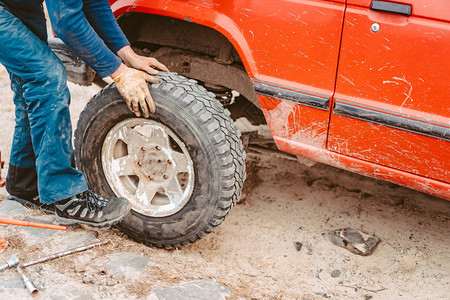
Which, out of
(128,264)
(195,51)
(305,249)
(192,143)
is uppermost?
(195,51)

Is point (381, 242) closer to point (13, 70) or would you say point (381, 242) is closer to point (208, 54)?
point (208, 54)

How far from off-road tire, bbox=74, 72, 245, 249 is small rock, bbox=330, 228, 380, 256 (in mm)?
920

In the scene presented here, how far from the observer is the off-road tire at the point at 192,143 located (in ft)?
8.27

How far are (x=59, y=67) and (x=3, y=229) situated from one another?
1.03 metres

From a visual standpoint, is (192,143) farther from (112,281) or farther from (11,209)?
(11,209)

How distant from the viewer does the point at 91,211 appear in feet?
8.86

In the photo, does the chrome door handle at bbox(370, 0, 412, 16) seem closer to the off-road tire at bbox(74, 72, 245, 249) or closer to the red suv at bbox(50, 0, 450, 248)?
the red suv at bbox(50, 0, 450, 248)

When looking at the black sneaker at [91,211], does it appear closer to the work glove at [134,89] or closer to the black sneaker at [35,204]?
the black sneaker at [35,204]

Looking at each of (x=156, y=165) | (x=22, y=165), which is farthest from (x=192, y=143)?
(x=22, y=165)

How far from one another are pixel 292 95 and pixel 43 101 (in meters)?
1.33

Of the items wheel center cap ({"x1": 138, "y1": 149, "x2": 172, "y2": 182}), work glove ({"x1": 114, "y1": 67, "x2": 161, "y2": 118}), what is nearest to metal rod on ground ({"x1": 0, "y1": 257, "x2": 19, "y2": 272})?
wheel center cap ({"x1": 138, "y1": 149, "x2": 172, "y2": 182})

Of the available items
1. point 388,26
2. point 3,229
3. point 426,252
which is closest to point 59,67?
point 3,229

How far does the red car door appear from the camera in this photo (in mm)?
2088

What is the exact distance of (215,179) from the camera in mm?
2557
